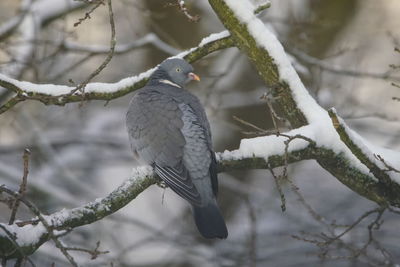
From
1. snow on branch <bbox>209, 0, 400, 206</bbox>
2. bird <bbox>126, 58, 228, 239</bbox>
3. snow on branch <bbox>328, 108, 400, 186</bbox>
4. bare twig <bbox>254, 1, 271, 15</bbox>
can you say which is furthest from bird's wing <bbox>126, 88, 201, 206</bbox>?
snow on branch <bbox>328, 108, 400, 186</bbox>

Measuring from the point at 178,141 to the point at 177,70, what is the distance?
71cm

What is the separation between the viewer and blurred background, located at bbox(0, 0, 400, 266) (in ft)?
22.7

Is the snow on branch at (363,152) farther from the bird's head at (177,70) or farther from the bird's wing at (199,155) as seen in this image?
the bird's head at (177,70)

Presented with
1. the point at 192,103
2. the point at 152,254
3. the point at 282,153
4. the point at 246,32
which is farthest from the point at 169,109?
the point at 152,254

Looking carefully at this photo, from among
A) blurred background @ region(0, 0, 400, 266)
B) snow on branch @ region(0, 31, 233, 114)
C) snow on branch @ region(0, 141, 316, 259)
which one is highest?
blurred background @ region(0, 0, 400, 266)

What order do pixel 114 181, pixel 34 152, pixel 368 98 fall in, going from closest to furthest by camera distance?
1. pixel 34 152
2. pixel 368 98
3. pixel 114 181

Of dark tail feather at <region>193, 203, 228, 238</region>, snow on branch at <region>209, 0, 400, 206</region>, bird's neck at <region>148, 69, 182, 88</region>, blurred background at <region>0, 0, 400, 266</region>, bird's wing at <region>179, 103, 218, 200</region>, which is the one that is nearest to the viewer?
snow on branch at <region>209, 0, 400, 206</region>

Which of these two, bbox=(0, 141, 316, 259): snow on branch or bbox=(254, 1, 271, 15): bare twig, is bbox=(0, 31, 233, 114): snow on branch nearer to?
bbox=(254, 1, 271, 15): bare twig

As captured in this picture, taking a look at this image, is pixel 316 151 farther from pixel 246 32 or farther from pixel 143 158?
pixel 143 158

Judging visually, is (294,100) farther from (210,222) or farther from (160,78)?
(160,78)

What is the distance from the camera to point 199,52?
429 centimetres

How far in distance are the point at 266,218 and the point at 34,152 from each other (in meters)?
3.20

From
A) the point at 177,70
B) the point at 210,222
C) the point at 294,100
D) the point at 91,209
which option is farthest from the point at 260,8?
the point at 91,209

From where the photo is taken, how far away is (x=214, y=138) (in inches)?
373
